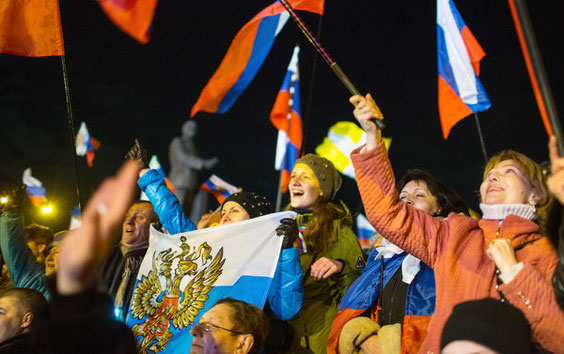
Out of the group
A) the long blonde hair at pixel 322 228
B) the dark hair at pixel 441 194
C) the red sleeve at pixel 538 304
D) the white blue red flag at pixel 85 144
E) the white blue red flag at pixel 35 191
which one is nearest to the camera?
the red sleeve at pixel 538 304

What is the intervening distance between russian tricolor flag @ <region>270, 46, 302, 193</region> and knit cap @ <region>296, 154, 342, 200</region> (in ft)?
13.9

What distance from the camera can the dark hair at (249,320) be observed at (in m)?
3.08

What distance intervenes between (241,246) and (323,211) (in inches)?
29.7

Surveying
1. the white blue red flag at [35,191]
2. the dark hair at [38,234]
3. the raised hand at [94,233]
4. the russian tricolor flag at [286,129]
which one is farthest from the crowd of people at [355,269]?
the white blue red flag at [35,191]

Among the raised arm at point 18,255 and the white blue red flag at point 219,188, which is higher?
the raised arm at point 18,255

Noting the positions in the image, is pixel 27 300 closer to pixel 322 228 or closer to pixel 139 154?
pixel 139 154

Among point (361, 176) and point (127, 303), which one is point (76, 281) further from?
point (127, 303)

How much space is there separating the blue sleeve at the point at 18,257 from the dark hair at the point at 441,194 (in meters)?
3.47

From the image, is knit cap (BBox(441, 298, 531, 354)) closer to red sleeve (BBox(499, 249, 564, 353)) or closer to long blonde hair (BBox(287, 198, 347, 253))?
red sleeve (BBox(499, 249, 564, 353))

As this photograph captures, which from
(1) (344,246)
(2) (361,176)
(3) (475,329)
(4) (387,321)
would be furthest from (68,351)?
(1) (344,246)

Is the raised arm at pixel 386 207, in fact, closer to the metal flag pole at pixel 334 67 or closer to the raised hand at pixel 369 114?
the raised hand at pixel 369 114

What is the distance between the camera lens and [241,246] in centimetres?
379

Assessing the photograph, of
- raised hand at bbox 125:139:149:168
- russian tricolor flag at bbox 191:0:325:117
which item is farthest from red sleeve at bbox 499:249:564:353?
russian tricolor flag at bbox 191:0:325:117

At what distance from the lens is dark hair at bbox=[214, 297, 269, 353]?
308 centimetres
